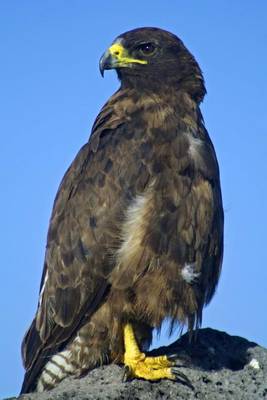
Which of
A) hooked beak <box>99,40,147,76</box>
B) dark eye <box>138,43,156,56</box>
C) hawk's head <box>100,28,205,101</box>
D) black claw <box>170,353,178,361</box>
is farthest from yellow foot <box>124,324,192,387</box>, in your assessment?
dark eye <box>138,43,156,56</box>

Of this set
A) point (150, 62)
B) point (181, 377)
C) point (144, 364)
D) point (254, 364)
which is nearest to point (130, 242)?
point (144, 364)

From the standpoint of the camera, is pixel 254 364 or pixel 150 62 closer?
pixel 254 364

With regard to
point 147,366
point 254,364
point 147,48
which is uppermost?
point 147,48

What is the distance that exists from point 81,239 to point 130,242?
513 millimetres

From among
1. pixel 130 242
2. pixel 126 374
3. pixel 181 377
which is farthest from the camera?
pixel 130 242

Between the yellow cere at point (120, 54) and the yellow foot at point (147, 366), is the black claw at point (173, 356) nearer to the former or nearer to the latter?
the yellow foot at point (147, 366)

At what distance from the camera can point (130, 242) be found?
755 cm

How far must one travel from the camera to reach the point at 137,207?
758 cm

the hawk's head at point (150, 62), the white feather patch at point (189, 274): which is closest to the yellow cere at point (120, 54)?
the hawk's head at point (150, 62)

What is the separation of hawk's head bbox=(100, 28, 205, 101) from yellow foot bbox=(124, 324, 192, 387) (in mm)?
2400

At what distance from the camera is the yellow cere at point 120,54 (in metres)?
8.49

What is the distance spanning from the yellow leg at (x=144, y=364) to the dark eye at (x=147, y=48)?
8.70ft

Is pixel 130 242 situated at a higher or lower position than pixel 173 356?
higher

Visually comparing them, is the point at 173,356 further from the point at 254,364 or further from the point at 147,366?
the point at 254,364
